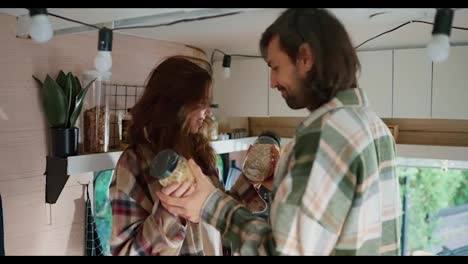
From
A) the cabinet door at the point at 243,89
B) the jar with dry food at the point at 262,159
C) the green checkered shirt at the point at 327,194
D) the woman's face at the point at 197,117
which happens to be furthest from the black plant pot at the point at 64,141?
the cabinet door at the point at 243,89

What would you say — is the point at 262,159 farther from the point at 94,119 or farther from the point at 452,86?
the point at 452,86

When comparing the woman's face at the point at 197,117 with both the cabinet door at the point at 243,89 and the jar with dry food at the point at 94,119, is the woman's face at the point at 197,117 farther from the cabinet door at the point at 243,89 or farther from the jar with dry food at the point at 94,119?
the cabinet door at the point at 243,89

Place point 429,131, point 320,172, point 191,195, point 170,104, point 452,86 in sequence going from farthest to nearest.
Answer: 1. point 429,131
2. point 452,86
3. point 170,104
4. point 191,195
5. point 320,172

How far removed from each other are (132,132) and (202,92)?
19 centimetres

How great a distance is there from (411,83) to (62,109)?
3.74ft

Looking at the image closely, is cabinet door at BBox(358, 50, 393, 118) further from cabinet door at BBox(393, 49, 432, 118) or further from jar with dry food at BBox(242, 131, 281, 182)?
jar with dry food at BBox(242, 131, 281, 182)

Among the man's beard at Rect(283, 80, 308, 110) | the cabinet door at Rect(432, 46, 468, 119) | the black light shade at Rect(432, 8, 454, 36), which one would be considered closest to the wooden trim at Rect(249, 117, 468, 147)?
the cabinet door at Rect(432, 46, 468, 119)

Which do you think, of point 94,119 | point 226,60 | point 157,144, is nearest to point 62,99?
point 94,119

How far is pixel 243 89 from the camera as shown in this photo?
1.77m

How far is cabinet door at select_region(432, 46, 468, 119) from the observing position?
1.41 meters

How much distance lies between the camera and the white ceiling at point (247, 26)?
0.77 metres

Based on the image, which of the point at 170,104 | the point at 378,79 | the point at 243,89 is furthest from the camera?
the point at 243,89

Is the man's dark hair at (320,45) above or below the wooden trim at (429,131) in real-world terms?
above

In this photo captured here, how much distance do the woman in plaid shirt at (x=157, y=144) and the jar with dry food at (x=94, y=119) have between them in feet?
0.86
